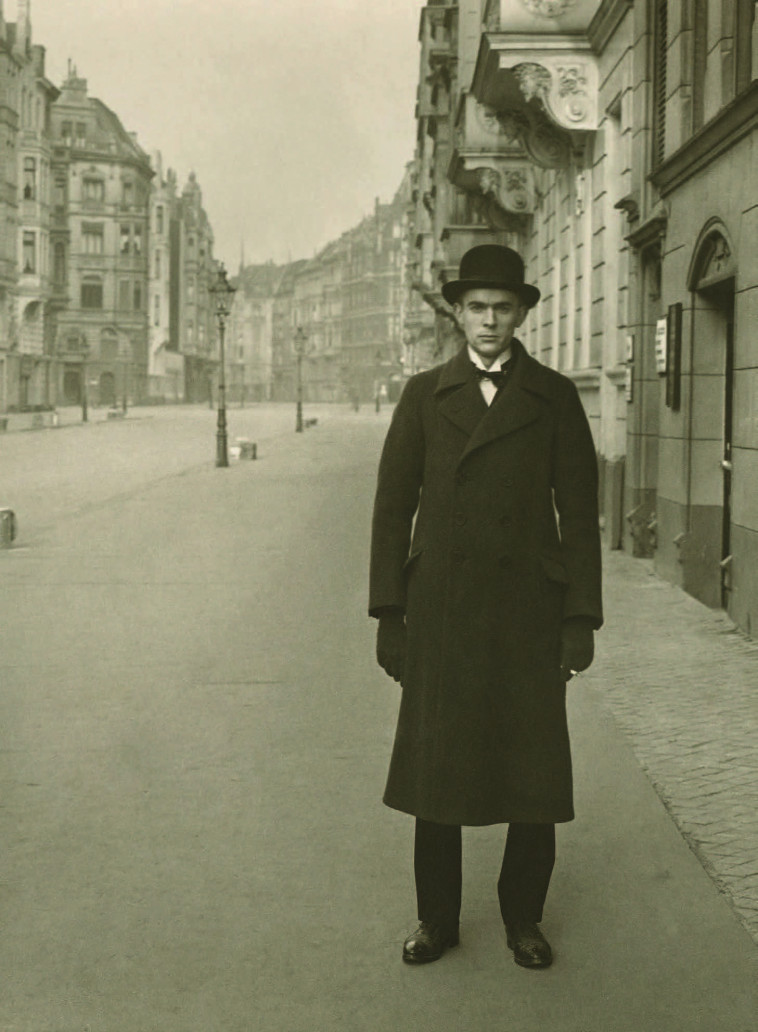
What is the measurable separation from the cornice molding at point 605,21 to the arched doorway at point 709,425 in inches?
217

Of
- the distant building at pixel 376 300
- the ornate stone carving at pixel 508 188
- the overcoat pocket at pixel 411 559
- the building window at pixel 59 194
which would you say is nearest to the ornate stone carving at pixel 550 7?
the ornate stone carving at pixel 508 188

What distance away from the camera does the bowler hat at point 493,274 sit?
4.31 meters

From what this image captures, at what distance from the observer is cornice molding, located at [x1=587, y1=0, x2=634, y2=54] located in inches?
668

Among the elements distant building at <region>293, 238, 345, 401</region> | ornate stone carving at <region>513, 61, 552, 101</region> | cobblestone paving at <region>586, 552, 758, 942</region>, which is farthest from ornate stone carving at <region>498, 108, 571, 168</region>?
distant building at <region>293, 238, 345, 401</region>

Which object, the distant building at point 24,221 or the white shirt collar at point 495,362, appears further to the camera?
the distant building at point 24,221

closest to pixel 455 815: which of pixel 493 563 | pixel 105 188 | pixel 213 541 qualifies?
pixel 493 563

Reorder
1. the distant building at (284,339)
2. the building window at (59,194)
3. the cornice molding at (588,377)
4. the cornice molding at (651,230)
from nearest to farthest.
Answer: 1. the cornice molding at (651,230)
2. the cornice molding at (588,377)
3. the building window at (59,194)
4. the distant building at (284,339)

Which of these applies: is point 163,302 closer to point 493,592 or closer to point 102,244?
point 102,244

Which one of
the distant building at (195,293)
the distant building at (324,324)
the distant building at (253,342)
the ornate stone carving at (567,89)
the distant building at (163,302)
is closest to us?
the ornate stone carving at (567,89)

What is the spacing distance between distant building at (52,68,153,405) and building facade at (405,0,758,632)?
82.8 metres

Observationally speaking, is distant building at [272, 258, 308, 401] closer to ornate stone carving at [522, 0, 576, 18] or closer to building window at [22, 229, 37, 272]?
building window at [22, 229, 37, 272]

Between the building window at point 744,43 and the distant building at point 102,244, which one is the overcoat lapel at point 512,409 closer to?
the building window at point 744,43

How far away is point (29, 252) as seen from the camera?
7512cm

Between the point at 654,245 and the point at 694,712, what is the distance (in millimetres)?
7802
